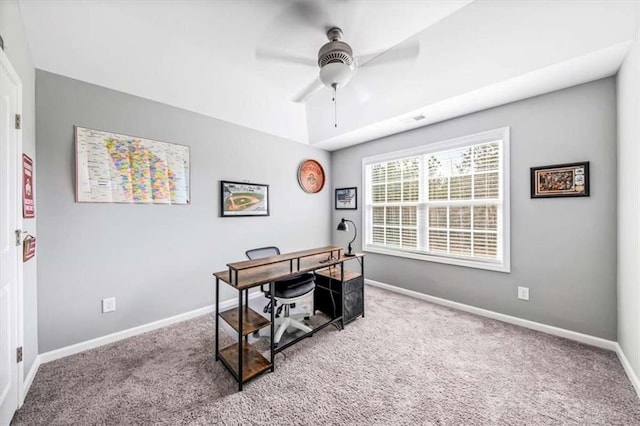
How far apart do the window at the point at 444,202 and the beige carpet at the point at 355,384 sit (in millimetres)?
966

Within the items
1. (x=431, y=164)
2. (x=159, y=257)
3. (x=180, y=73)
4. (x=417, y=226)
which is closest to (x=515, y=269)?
(x=417, y=226)

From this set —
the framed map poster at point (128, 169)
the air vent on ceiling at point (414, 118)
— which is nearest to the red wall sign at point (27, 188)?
the framed map poster at point (128, 169)

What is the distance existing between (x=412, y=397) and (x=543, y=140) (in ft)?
8.64

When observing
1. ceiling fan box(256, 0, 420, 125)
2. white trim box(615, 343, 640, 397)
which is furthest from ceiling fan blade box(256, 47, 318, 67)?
white trim box(615, 343, 640, 397)

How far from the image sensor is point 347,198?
421 centimetres

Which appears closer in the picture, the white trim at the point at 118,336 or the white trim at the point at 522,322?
the white trim at the point at 118,336

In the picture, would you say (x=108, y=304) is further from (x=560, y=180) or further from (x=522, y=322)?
(x=560, y=180)

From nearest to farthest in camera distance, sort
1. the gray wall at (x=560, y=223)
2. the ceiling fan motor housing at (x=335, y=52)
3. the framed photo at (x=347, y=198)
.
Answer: the ceiling fan motor housing at (x=335, y=52), the gray wall at (x=560, y=223), the framed photo at (x=347, y=198)

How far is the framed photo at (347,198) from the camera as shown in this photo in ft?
13.5

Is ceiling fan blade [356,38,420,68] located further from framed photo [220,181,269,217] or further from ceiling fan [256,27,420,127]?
framed photo [220,181,269,217]

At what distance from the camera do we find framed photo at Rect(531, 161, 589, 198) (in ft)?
7.14

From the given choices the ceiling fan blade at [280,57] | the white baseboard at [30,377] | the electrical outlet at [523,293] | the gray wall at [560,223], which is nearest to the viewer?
the white baseboard at [30,377]

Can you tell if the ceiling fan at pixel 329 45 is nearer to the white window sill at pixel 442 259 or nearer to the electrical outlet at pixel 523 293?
the white window sill at pixel 442 259

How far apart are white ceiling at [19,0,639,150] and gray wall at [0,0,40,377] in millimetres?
162
